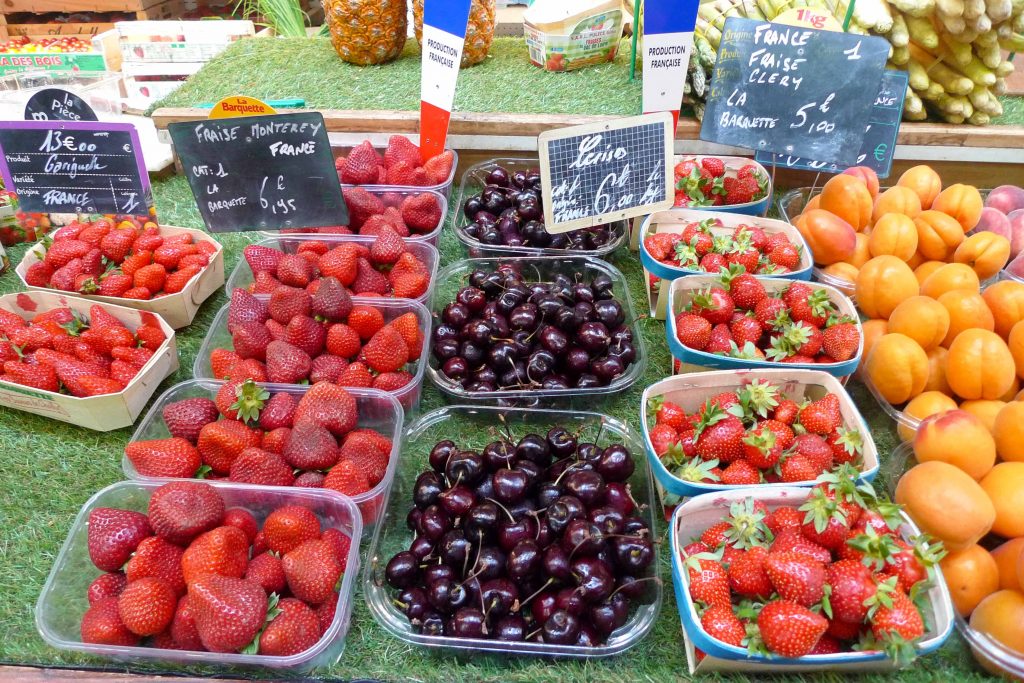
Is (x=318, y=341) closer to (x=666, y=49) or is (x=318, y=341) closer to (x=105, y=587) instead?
(x=105, y=587)

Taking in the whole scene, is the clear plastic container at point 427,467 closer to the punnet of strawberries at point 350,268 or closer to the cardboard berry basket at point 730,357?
the cardboard berry basket at point 730,357

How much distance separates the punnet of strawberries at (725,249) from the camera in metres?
1.70

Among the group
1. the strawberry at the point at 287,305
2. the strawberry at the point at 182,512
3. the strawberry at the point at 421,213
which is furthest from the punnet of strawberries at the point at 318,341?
the strawberry at the point at 421,213

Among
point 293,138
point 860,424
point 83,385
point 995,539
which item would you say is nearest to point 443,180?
point 293,138

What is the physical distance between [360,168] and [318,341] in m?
0.79

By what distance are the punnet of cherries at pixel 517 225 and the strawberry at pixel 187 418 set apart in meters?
0.93

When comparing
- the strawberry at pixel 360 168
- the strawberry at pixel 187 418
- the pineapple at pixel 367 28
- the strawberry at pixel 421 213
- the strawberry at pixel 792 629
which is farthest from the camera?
the pineapple at pixel 367 28

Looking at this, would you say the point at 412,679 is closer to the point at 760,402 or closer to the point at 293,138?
the point at 760,402

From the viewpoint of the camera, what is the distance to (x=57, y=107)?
6.27 feet

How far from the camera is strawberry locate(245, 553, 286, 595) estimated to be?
108 centimetres

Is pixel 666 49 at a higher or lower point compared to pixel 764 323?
higher

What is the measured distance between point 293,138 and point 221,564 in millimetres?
1048

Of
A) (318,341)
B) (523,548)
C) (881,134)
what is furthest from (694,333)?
(881,134)

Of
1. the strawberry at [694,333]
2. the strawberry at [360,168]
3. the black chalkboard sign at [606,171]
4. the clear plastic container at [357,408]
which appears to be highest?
the black chalkboard sign at [606,171]
